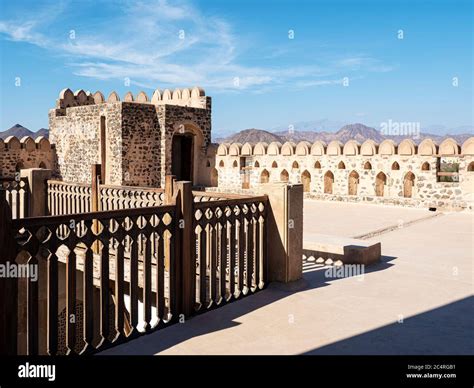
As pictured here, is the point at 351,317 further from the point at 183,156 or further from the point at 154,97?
the point at 154,97

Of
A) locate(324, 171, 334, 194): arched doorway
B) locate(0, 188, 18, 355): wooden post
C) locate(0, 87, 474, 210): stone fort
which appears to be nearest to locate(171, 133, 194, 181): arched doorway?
locate(0, 87, 474, 210): stone fort

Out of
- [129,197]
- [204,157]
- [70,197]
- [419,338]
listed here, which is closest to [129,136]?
[204,157]

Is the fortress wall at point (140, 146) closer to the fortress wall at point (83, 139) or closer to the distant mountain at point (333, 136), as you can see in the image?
the fortress wall at point (83, 139)

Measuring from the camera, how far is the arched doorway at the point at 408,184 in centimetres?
1280

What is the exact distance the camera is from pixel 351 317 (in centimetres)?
377

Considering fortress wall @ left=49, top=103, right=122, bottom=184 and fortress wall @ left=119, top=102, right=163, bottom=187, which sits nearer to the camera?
fortress wall @ left=119, top=102, right=163, bottom=187

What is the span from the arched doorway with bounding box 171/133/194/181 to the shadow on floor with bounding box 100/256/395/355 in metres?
13.3

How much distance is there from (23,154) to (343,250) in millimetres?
14212

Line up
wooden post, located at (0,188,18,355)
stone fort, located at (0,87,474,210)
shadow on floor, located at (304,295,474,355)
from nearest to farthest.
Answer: wooden post, located at (0,188,18,355)
shadow on floor, located at (304,295,474,355)
stone fort, located at (0,87,474,210)

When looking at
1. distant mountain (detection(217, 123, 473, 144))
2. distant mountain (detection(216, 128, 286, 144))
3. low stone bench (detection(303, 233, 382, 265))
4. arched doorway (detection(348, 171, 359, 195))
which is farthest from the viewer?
distant mountain (detection(217, 123, 473, 144))

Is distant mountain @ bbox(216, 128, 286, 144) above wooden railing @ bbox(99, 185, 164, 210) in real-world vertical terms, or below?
above

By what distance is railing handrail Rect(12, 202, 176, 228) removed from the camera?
2.72 m

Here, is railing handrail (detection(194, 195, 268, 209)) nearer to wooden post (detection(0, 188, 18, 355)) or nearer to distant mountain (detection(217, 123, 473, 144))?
wooden post (detection(0, 188, 18, 355))
